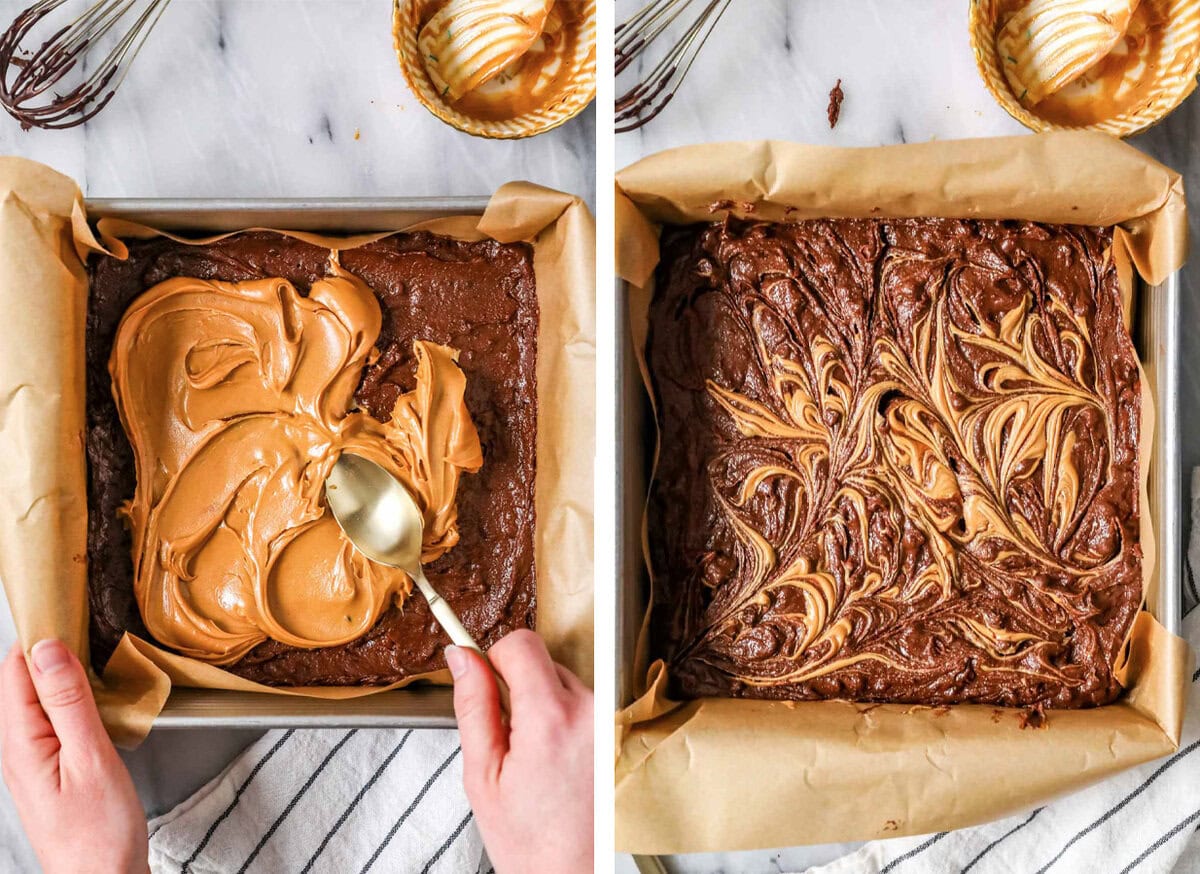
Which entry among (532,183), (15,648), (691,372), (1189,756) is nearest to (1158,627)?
(1189,756)

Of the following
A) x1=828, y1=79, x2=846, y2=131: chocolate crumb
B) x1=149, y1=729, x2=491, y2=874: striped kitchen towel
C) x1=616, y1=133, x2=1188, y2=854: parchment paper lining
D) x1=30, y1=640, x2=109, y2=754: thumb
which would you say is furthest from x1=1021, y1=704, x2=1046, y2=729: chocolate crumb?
x1=30, y1=640, x2=109, y2=754: thumb

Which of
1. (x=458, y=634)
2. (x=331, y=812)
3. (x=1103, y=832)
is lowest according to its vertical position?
(x=1103, y=832)

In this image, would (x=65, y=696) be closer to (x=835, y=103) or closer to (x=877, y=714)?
(x=877, y=714)

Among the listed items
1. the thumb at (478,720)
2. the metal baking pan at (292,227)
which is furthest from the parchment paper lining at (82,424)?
the thumb at (478,720)

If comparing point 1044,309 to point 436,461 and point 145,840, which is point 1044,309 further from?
point 145,840

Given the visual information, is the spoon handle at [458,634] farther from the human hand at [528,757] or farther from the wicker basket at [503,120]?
the wicker basket at [503,120]

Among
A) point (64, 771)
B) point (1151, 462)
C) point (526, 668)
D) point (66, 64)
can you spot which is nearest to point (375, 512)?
point (526, 668)

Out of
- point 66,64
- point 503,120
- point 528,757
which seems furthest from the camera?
point 503,120

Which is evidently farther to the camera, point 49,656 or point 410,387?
point 410,387
